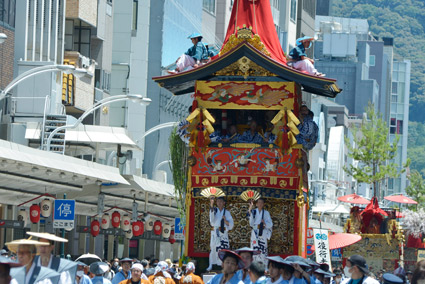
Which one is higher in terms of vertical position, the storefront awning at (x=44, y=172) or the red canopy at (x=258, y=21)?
the red canopy at (x=258, y=21)

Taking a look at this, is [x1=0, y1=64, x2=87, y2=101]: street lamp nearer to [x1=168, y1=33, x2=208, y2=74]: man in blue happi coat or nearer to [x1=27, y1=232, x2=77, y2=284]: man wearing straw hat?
[x1=168, y1=33, x2=208, y2=74]: man in blue happi coat

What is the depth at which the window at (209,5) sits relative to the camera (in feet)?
249

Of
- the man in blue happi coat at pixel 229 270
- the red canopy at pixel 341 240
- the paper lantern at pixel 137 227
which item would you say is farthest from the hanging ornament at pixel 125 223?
the man in blue happi coat at pixel 229 270

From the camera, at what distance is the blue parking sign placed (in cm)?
3306

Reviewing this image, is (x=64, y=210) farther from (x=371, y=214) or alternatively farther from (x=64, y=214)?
(x=371, y=214)

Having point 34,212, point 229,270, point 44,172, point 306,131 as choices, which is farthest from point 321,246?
point 34,212

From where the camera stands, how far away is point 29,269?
13.8 metres

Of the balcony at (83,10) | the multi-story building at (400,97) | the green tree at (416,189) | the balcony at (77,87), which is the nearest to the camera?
the balcony at (77,87)

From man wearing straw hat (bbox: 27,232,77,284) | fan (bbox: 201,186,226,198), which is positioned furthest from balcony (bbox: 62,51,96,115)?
man wearing straw hat (bbox: 27,232,77,284)

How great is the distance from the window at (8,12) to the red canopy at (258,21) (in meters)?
22.1

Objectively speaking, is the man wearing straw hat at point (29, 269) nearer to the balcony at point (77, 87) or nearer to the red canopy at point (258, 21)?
the red canopy at point (258, 21)

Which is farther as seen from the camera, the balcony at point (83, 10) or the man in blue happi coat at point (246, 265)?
the balcony at point (83, 10)

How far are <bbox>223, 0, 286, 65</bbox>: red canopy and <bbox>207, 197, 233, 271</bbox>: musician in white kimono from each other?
10.8 feet

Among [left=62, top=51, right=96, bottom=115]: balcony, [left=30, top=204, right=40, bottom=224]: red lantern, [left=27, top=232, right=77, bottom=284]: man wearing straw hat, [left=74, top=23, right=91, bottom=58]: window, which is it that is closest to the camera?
[left=27, top=232, right=77, bottom=284]: man wearing straw hat
